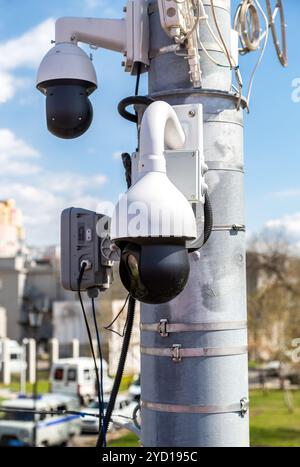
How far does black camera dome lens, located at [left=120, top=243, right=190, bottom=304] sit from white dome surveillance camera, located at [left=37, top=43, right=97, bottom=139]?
3.41 ft

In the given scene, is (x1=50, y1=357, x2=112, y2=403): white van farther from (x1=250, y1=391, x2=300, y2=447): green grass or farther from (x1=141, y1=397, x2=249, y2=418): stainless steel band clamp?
(x1=141, y1=397, x2=249, y2=418): stainless steel band clamp

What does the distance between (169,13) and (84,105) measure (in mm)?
582

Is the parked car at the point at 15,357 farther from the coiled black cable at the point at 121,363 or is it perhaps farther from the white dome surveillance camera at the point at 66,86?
the white dome surveillance camera at the point at 66,86

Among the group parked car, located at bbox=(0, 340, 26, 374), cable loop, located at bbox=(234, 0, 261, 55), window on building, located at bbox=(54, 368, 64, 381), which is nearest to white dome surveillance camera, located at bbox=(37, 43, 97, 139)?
cable loop, located at bbox=(234, 0, 261, 55)

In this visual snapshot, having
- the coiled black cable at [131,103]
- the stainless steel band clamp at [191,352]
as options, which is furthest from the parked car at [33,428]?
the coiled black cable at [131,103]

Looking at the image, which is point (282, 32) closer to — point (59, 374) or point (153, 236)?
point (153, 236)

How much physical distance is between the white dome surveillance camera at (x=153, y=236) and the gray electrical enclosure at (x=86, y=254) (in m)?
0.90

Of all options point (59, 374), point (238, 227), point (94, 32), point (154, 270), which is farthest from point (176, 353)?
point (59, 374)

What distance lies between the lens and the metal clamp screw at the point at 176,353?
9.26 feet

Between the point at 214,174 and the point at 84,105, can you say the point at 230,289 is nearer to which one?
the point at 214,174

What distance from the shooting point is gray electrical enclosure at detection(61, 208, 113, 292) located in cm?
316

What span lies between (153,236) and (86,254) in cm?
110

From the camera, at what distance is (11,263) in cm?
4500

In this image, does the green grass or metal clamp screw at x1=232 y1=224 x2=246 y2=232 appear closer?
metal clamp screw at x1=232 y1=224 x2=246 y2=232
